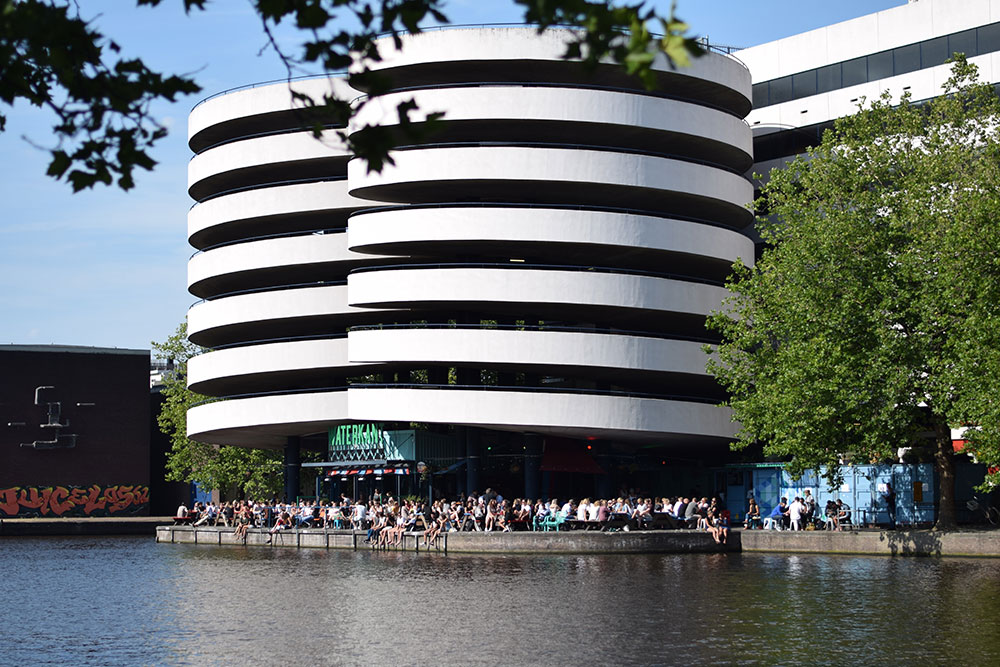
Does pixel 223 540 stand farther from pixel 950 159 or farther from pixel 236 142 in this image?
pixel 950 159

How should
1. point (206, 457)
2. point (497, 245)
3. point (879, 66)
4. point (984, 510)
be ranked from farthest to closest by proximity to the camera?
point (206, 457), point (879, 66), point (497, 245), point (984, 510)

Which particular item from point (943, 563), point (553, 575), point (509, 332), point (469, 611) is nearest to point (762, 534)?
point (943, 563)

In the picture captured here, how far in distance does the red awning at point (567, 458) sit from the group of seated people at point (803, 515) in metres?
10.1

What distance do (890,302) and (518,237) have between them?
18.7m

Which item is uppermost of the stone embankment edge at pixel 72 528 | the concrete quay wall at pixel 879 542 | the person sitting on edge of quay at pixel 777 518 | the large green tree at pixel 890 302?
the large green tree at pixel 890 302

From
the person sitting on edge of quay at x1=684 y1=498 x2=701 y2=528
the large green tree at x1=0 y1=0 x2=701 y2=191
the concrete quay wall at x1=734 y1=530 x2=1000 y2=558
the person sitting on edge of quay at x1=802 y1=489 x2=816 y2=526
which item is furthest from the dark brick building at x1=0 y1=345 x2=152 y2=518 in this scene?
the large green tree at x1=0 y1=0 x2=701 y2=191

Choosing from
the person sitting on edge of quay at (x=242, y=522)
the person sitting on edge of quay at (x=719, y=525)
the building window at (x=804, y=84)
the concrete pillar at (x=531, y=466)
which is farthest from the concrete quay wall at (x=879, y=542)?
the building window at (x=804, y=84)

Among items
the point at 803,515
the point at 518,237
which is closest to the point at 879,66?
the point at 518,237

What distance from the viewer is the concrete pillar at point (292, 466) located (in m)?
64.7

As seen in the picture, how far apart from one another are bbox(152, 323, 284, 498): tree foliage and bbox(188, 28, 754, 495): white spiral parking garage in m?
9.59

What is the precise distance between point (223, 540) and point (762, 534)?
23075 mm

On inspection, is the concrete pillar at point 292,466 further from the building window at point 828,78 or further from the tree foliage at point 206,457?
the building window at point 828,78

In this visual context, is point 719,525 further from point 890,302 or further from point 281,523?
point 281,523

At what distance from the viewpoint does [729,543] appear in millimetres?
41594
